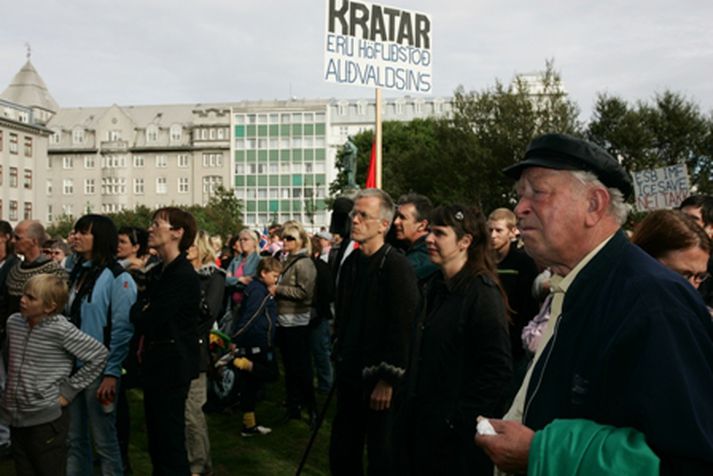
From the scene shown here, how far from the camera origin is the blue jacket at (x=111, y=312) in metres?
5.14

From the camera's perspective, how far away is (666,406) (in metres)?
1.53

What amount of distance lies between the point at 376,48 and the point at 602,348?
6.97 metres

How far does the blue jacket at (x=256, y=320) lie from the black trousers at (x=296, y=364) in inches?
10.9

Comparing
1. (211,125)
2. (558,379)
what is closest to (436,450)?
(558,379)

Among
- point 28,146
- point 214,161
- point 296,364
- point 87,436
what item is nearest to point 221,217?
point 28,146

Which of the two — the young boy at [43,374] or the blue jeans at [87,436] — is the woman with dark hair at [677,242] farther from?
the blue jeans at [87,436]

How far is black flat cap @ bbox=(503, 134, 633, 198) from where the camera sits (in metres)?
1.95

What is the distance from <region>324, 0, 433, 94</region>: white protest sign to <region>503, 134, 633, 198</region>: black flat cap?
6090mm

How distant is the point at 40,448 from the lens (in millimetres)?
4641

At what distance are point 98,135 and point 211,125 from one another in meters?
16.3

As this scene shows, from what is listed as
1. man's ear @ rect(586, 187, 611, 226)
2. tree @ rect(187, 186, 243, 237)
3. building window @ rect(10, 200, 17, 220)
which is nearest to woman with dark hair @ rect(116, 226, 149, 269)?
man's ear @ rect(586, 187, 611, 226)

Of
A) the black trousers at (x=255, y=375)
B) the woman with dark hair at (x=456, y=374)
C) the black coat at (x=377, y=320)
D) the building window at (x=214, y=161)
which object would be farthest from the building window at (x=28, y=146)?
the woman with dark hair at (x=456, y=374)

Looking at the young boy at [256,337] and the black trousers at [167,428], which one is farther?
the young boy at [256,337]

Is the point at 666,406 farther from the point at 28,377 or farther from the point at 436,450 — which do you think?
the point at 28,377
